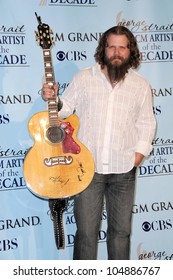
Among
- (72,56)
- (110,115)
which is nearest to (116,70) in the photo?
(110,115)

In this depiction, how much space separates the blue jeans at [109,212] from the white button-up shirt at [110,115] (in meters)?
0.07

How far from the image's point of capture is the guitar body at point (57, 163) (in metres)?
2.20

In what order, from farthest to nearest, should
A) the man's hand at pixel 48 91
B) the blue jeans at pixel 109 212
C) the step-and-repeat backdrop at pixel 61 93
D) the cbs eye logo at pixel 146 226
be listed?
the cbs eye logo at pixel 146 226
the step-and-repeat backdrop at pixel 61 93
the blue jeans at pixel 109 212
the man's hand at pixel 48 91

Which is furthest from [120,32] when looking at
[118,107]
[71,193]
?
[71,193]

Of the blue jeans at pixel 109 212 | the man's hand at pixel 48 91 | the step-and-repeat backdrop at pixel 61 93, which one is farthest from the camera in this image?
the step-and-repeat backdrop at pixel 61 93

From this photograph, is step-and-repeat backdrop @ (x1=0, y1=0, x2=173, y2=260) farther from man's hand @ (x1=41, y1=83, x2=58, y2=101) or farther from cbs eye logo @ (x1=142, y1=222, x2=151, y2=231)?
man's hand @ (x1=41, y1=83, x2=58, y2=101)

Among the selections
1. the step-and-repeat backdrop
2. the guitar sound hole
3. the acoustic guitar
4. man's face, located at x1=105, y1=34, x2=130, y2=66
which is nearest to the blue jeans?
the acoustic guitar

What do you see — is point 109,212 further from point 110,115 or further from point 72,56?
point 72,56

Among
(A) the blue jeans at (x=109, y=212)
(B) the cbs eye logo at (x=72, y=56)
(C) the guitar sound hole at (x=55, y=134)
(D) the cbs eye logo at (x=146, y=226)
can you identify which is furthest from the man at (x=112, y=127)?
(D) the cbs eye logo at (x=146, y=226)

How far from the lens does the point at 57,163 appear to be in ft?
7.36
